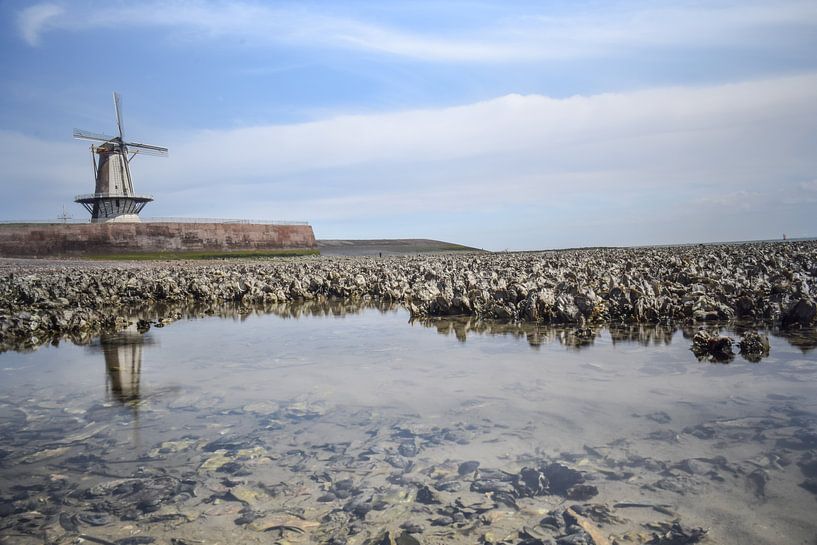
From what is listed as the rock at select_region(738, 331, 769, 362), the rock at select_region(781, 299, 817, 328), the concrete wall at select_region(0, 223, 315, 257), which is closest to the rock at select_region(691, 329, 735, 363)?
the rock at select_region(738, 331, 769, 362)

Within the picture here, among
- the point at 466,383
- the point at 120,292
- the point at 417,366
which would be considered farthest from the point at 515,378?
the point at 120,292

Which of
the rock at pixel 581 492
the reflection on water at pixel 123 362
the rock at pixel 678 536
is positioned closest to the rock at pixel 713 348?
the rock at pixel 581 492

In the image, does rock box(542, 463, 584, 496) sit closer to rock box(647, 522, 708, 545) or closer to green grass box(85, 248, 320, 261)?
A: rock box(647, 522, 708, 545)

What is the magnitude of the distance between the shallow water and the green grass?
40.4 m

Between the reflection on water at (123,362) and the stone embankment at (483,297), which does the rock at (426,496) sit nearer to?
the reflection on water at (123,362)

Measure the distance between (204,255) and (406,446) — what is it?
47.2 meters

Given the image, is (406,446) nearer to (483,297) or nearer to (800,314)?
(800,314)

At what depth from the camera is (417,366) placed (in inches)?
206

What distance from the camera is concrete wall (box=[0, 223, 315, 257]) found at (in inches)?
1672

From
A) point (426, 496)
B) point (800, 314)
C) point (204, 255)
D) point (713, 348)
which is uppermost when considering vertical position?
point (204, 255)

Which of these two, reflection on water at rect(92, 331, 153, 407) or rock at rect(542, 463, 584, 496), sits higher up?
rock at rect(542, 463, 584, 496)

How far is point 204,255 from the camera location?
46812mm

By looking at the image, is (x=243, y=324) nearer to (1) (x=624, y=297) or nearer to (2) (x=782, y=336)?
(1) (x=624, y=297)

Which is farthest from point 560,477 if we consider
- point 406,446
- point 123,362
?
point 123,362
